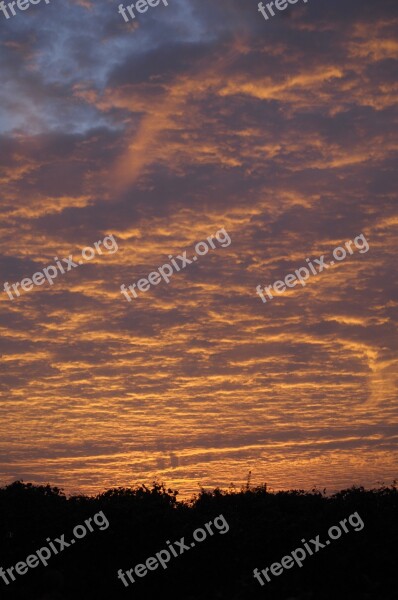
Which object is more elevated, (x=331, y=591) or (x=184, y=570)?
(x=184, y=570)

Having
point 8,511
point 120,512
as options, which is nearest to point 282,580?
point 120,512

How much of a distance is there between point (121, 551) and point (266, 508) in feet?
23.5

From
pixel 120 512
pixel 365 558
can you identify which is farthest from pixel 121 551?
pixel 365 558

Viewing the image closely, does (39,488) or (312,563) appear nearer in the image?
(312,563)

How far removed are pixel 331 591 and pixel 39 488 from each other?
15296mm

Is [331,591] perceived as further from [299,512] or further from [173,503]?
[173,503]

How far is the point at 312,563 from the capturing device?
31672 mm

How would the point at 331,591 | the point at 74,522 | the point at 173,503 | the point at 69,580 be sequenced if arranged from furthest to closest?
1. the point at 173,503
2. the point at 74,522
3. the point at 69,580
4. the point at 331,591

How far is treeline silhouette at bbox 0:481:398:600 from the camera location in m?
30.9

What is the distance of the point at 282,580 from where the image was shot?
1201 inches

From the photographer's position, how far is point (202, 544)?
34344 mm

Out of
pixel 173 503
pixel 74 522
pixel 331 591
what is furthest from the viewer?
pixel 173 503

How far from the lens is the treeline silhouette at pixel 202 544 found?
3091 centimetres

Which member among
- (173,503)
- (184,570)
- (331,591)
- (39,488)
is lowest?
(331,591)
